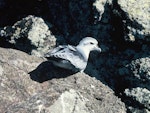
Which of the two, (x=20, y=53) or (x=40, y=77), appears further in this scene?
(x=20, y=53)

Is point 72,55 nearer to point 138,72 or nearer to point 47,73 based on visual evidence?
point 47,73

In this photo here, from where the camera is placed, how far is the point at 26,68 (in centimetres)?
792

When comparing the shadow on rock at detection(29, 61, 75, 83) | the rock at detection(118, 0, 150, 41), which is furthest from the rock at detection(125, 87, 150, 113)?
the shadow on rock at detection(29, 61, 75, 83)

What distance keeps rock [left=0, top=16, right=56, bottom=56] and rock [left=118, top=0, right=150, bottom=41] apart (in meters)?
1.60

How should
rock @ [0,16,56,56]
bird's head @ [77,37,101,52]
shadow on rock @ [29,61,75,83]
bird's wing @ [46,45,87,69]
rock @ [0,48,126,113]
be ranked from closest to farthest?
rock @ [0,48,126,113] < bird's wing @ [46,45,87,69] < shadow on rock @ [29,61,75,83] < bird's head @ [77,37,101,52] < rock @ [0,16,56,56]

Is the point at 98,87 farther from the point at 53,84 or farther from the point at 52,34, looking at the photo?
the point at 52,34

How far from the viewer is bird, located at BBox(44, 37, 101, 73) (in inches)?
296

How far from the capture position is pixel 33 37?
8.96m

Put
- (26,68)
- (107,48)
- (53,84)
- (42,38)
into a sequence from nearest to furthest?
(53,84)
(26,68)
(107,48)
(42,38)

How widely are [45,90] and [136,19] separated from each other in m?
2.19

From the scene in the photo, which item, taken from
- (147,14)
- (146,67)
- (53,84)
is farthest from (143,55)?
(53,84)

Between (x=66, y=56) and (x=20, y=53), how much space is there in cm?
112

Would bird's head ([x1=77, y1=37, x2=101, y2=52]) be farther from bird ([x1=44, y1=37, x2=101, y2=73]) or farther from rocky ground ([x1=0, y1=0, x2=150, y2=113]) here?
rocky ground ([x1=0, y1=0, x2=150, y2=113])

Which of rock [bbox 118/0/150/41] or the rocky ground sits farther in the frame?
rock [bbox 118/0/150/41]
